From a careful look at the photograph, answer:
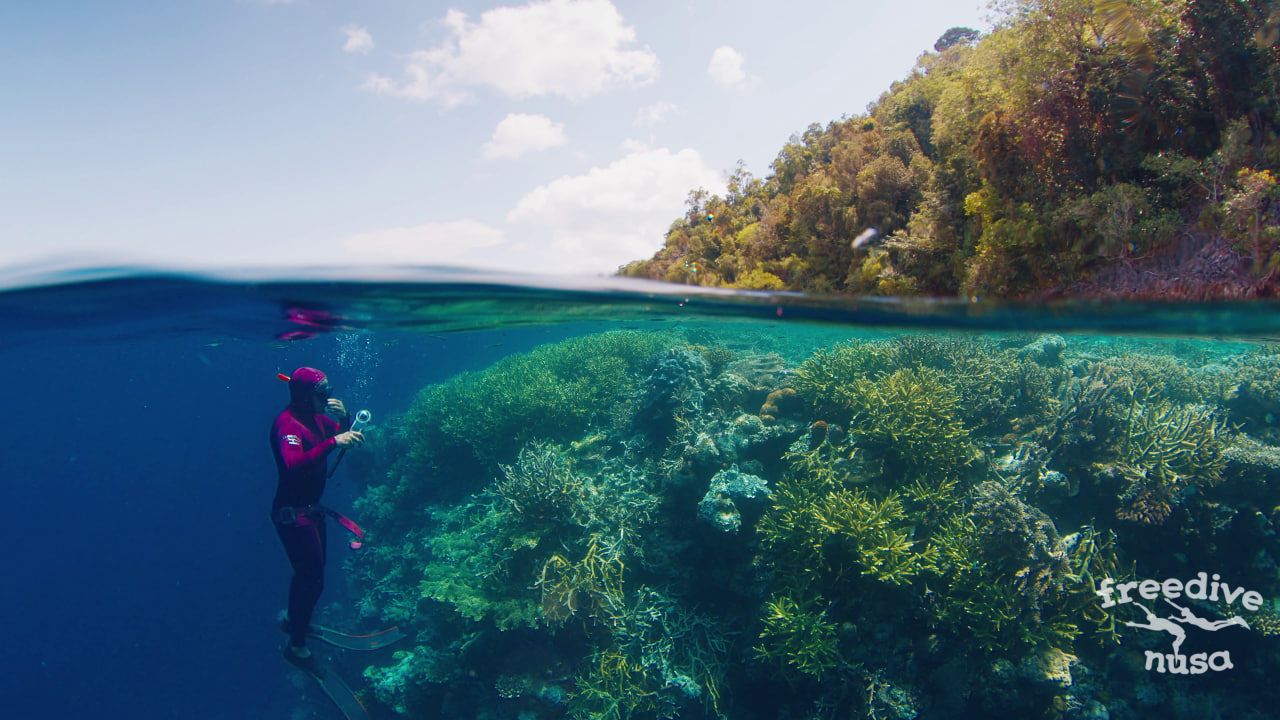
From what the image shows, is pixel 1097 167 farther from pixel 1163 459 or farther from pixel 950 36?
pixel 950 36

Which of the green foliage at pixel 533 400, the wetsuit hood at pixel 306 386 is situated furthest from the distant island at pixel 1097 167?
the wetsuit hood at pixel 306 386

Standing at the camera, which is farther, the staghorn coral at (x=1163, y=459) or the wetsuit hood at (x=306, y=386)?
the staghorn coral at (x=1163, y=459)

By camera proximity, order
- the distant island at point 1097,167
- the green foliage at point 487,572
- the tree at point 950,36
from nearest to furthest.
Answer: the distant island at point 1097,167
the green foliage at point 487,572
the tree at point 950,36

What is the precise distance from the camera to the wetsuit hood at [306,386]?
22.5ft

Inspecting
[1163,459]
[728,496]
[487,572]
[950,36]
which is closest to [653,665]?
[728,496]

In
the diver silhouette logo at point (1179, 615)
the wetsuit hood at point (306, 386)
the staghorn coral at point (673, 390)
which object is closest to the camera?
the diver silhouette logo at point (1179, 615)

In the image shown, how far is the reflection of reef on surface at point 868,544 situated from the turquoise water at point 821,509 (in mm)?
42

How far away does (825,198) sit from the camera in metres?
10.1

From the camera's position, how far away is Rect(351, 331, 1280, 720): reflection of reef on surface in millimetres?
6473

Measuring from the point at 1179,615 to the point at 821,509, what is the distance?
5038 millimetres

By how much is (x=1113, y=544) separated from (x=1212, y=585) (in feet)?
4.93

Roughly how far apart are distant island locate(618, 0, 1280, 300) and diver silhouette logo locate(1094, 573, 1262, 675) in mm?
3937

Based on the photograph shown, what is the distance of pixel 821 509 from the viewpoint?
22.6 ft

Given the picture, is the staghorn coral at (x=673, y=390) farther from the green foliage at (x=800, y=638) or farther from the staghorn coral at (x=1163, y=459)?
the staghorn coral at (x=1163, y=459)
